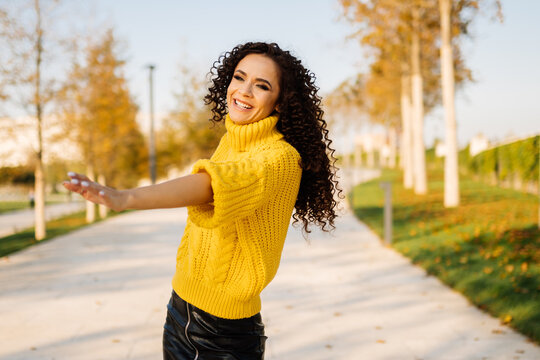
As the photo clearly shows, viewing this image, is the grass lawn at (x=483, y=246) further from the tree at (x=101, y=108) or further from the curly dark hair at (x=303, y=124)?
the tree at (x=101, y=108)

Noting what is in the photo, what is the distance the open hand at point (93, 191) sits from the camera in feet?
3.91

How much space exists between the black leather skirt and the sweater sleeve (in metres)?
0.51

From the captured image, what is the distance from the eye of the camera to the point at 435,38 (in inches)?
810

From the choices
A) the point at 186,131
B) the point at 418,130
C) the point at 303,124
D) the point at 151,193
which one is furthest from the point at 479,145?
the point at 151,193

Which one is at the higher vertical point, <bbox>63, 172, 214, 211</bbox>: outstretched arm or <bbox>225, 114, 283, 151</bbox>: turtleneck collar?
<bbox>225, 114, 283, 151</bbox>: turtleneck collar

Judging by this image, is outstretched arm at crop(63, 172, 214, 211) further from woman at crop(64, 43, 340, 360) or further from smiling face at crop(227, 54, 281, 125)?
smiling face at crop(227, 54, 281, 125)

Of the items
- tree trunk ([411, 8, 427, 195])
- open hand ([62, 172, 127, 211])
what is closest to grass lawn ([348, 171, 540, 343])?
tree trunk ([411, 8, 427, 195])

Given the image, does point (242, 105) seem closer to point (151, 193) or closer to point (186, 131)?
point (151, 193)

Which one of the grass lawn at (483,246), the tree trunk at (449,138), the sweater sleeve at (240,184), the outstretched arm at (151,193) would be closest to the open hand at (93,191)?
the outstretched arm at (151,193)

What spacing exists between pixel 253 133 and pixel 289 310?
4.25 metres

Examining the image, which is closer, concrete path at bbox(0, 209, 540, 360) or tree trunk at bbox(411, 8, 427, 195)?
concrete path at bbox(0, 209, 540, 360)

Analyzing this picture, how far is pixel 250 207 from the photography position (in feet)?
5.08

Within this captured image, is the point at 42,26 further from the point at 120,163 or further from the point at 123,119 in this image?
the point at 120,163

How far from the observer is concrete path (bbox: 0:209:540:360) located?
178 inches
